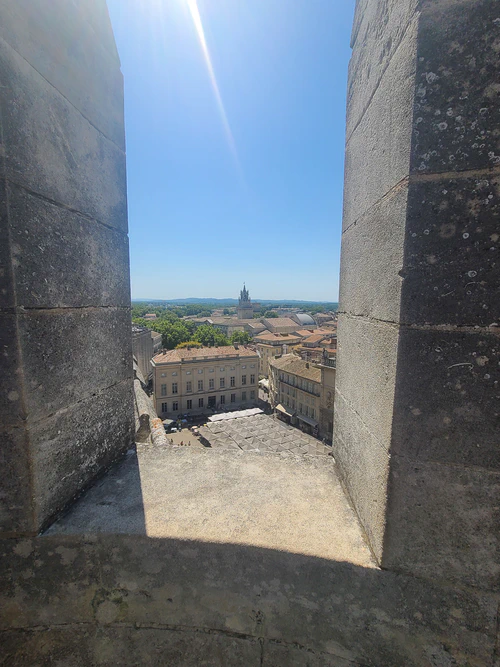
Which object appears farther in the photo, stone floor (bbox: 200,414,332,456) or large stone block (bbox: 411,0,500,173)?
stone floor (bbox: 200,414,332,456)

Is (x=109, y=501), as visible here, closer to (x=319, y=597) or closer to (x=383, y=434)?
(x=319, y=597)

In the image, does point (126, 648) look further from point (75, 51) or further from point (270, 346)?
point (270, 346)

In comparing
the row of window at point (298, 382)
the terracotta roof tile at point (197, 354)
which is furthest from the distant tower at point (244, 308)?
the row of window at point (298, 382)

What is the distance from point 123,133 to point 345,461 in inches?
115

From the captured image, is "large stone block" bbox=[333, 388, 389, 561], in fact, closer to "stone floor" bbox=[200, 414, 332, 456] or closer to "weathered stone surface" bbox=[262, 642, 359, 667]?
"weathered stone surface" bbox=[262, 642, 359, 667]

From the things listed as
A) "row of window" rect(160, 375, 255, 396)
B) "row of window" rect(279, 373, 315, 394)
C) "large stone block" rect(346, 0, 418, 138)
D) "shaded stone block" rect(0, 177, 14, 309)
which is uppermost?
"large stone block" rect(346, 0, 418, 138)

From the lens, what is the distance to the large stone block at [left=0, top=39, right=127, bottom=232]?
5.08ft

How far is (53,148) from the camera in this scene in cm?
179

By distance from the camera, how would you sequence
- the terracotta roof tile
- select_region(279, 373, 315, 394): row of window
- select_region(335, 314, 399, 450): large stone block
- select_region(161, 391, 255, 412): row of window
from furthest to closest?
select_region(161, 391, 255, 412): row of window
the terracotta roof tile
select_region(279, 373, 315, 394): row of window
select_region(335, 314, 399, 450): large stone block

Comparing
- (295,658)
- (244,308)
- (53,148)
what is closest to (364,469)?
(295,658)

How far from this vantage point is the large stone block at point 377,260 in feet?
4.73

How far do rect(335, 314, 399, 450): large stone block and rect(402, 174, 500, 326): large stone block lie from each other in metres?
0.20

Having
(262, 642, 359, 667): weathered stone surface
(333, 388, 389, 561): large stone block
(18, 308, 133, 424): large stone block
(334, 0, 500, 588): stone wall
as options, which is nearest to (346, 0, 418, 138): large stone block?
(334, 0, 500, 588): stone wall

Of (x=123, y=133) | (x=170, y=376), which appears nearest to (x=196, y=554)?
(x=123, y=133)
